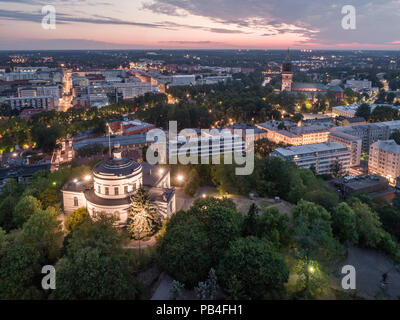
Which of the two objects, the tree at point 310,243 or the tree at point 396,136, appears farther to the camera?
the tree at point 396,136

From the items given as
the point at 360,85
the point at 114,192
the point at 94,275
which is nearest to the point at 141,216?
the point at 114,192

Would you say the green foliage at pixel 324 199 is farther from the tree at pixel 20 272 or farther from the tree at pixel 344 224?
the tree at pixel 20 272

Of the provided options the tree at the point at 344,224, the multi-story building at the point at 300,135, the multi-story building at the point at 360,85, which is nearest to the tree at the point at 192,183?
the tree at the point at 344,224

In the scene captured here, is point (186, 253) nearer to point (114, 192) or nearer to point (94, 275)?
point (94, 275)

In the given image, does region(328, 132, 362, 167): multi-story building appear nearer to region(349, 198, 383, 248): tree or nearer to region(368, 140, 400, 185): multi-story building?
region(368, 140, 400, 185): multi-story building

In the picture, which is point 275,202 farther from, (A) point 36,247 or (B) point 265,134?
(B) point 265,134

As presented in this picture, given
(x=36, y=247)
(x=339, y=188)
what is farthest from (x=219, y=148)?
(x=36, y=247)
